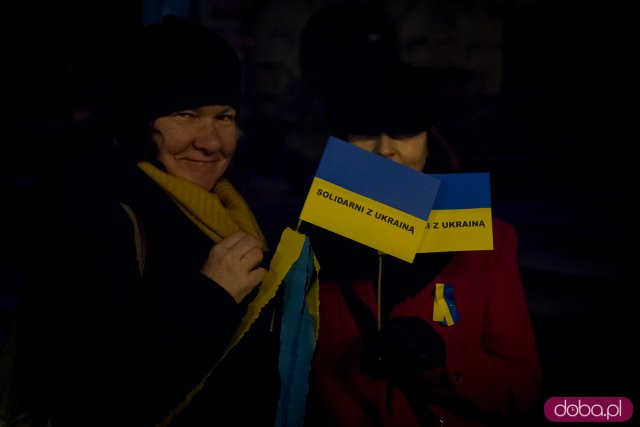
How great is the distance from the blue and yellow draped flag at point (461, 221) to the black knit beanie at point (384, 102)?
0.28 metres

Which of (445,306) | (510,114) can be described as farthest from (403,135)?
(510,114)

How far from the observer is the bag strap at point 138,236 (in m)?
1.46

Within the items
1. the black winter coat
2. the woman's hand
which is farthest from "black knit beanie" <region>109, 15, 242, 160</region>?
the woman's hand

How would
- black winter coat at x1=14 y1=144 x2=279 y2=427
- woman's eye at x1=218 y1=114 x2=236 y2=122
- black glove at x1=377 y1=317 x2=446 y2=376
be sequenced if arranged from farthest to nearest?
woman's eye at x1=218 y1=114 x2=236 y2=122 < black glove at x1=377 y1=317 x2=446 y2=376 < black winter coat at x1=14 y1=144 x2=279 y2=427

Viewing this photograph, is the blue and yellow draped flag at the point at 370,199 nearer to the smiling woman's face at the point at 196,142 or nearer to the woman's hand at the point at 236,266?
the woman's hand at the point at 236,266

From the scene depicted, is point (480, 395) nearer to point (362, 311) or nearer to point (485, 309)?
point (485, 309)

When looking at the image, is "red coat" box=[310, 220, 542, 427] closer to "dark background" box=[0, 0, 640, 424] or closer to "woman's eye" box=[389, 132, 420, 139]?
"woman's eye" box=[389, 132, 420, 139]

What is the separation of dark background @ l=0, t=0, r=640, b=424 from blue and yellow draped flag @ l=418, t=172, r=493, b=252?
2057mm

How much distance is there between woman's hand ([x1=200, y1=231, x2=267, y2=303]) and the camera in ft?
4.95

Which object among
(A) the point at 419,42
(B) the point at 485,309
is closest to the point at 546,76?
(A) the point at 419,42

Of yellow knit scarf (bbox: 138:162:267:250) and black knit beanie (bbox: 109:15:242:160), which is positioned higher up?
black knit beanie (bbox: 109:15:242:160)

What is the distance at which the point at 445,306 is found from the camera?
1.74 metres

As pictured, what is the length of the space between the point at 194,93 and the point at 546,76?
231 inches

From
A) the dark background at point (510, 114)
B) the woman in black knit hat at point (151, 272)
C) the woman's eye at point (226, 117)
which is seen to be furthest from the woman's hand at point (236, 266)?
the dark background at point (510, 114)
